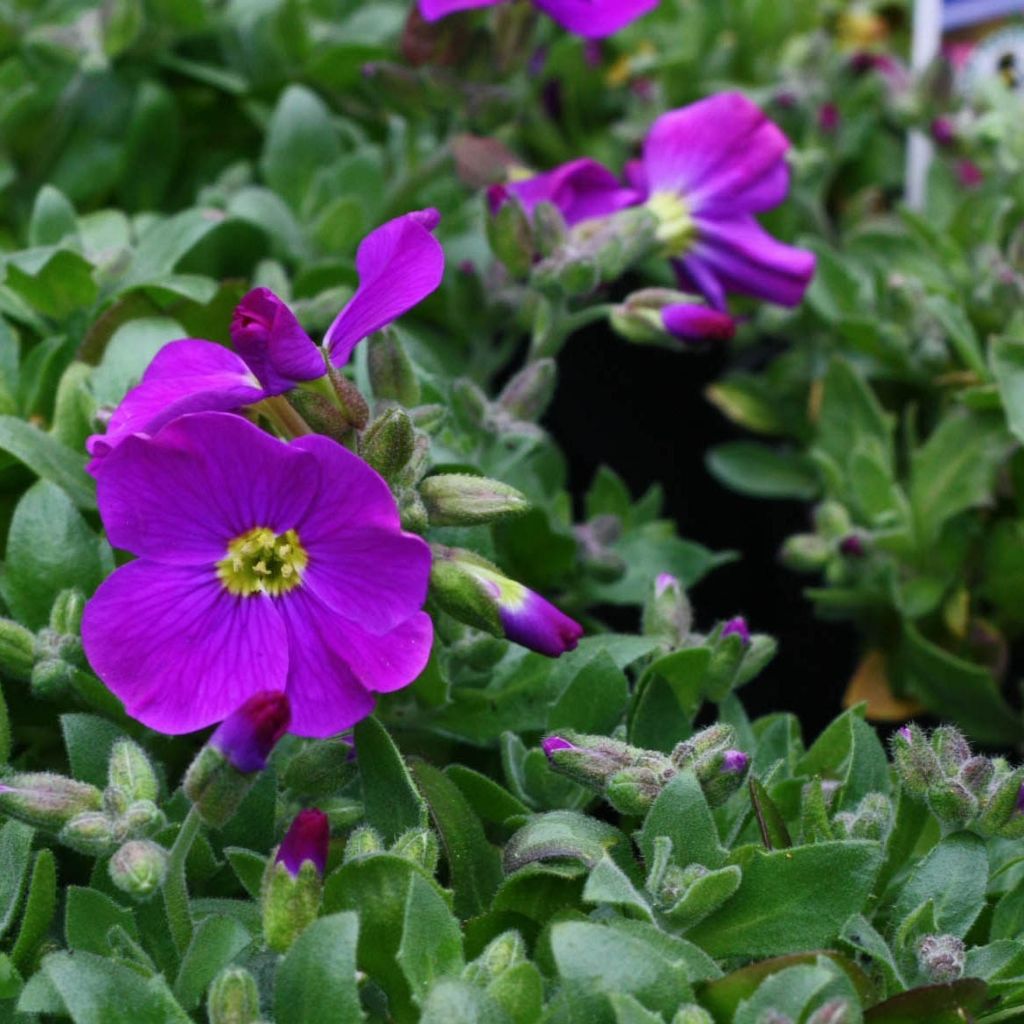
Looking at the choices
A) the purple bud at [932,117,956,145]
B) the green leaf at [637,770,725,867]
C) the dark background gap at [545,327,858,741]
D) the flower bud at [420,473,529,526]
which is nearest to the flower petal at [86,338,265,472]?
the flower bud at [420,473,529,526]

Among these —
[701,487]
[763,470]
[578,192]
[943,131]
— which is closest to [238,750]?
[578,192]

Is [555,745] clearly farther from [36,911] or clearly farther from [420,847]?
[36,911]

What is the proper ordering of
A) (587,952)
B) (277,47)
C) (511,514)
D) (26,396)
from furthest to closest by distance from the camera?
(277,47), (26,396), (511,514), (587,952)

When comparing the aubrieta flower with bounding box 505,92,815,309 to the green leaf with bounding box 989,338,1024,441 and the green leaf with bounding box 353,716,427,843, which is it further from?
the green leaf with bounding box 353,716,427,843

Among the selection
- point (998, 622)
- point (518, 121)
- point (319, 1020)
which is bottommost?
point (998, 622)

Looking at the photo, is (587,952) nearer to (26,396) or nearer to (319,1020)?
(319,1020)

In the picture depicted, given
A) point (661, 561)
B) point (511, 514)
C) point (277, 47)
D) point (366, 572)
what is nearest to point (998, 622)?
→ point (661, 561)

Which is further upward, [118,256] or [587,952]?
[118,256]
